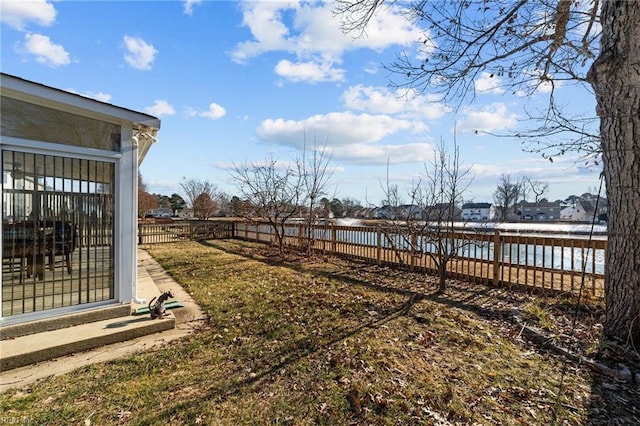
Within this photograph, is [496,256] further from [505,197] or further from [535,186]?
[505,197]

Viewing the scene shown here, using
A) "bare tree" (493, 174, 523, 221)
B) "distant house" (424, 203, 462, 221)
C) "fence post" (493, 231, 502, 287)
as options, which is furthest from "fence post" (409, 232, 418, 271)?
"bare tree" (493, 174, 523, 221)

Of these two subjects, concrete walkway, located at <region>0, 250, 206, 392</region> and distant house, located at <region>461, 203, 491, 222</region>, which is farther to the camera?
distant house, located at <region>461, 203, 491, 222</region>

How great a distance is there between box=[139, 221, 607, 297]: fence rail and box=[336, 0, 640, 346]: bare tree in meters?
0.56

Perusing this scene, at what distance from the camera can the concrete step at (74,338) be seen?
3.01 m

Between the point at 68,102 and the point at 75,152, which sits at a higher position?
the point at 68,102

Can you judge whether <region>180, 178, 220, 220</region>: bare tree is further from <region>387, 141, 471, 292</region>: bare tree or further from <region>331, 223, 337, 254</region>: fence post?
<region>387, 141, 471, 292</region>: bare tree

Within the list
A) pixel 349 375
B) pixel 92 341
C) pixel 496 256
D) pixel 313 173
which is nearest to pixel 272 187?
pixel 313 173

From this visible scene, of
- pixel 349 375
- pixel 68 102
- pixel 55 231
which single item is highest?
pixel 68 102

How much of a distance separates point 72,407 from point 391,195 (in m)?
7.26

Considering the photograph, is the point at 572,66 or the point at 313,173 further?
the point at 313,173

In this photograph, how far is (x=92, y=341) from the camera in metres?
3.41

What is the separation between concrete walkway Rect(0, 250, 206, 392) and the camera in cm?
292

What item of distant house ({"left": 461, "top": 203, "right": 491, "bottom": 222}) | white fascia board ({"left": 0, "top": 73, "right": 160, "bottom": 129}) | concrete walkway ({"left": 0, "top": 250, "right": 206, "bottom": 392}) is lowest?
concrete walkway ({"left": 0, "top": 250, "right": 206, "bottom": 392})

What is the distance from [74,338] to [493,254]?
7.10 meters
